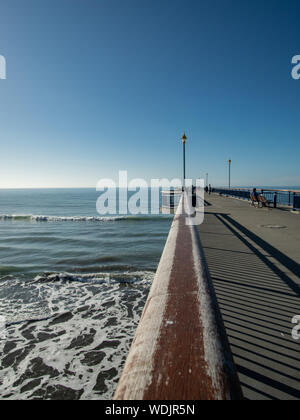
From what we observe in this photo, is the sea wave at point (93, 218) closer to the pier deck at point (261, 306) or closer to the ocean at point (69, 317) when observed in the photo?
the ocean at point (69, 317)

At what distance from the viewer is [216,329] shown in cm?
125

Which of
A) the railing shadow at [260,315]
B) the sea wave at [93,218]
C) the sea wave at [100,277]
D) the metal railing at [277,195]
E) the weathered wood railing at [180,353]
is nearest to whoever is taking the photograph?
the weathered wood railing at [180,353]

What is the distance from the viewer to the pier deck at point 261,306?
249 cm

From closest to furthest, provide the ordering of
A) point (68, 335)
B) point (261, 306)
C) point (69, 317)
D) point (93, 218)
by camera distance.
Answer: point (261, 306) < point (68, 335) < point (69, 317) < point (93, 218)

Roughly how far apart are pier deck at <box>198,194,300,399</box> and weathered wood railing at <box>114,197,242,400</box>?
5.39 ft

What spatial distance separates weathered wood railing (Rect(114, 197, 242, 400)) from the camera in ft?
2.86

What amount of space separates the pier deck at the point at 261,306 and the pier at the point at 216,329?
Result: 12 mm

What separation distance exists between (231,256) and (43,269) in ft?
30.8

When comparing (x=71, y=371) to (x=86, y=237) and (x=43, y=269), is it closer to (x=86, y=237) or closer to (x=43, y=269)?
(x=43, y=269)

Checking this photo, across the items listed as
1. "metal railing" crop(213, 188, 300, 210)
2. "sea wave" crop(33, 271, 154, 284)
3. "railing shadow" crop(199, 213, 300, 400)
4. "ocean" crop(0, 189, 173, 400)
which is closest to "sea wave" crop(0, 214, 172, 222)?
"metal railing" crop(213, 188, 300, 210)

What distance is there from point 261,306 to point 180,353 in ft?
11.1

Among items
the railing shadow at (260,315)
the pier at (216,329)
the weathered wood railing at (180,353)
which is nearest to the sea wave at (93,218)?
the railing shadow at (260,315)

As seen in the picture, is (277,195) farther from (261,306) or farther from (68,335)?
(68,335)

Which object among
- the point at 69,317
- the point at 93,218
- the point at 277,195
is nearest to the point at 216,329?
the point at 69,317
